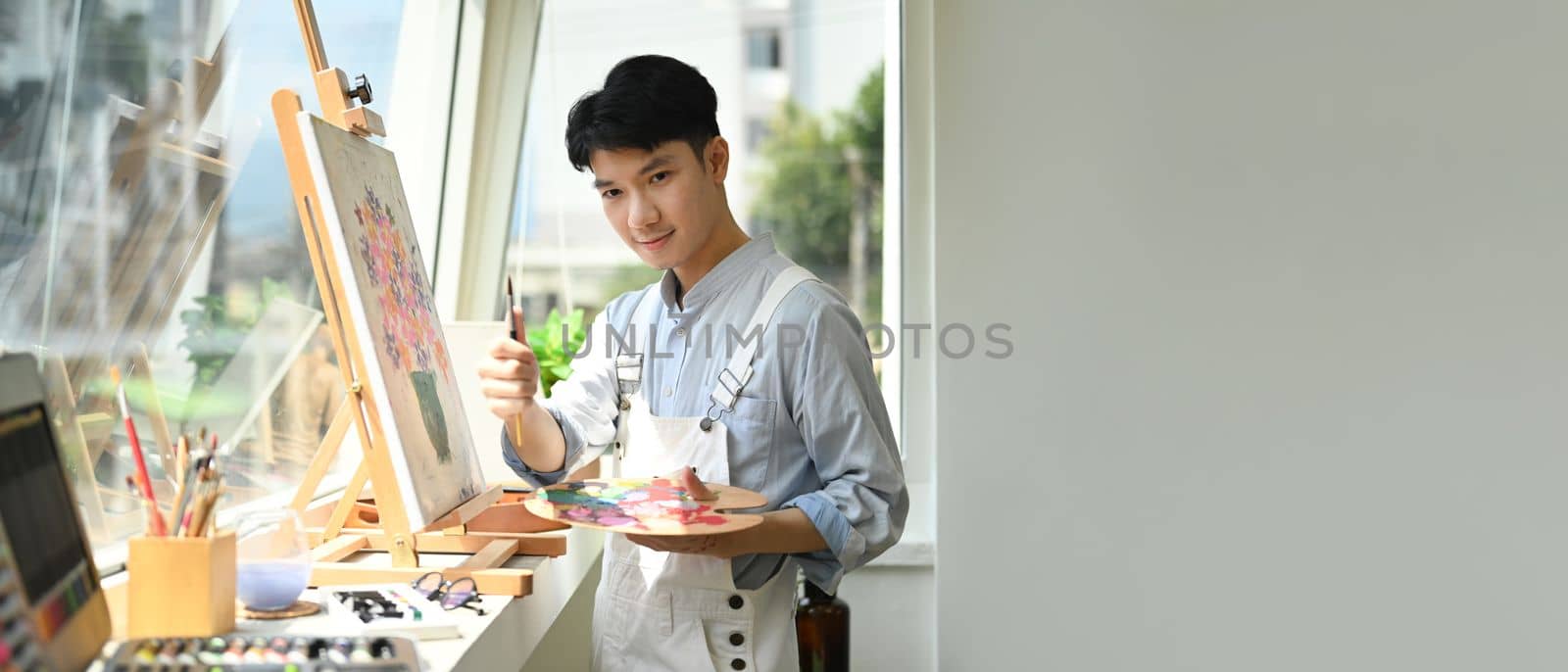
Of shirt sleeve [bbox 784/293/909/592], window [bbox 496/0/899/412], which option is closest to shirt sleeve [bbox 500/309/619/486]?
shirt sleeve [bbox 784/293/909/592]

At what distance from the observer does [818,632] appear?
245cm

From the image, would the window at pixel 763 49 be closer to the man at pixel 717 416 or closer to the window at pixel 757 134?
the window at pixel 757 134

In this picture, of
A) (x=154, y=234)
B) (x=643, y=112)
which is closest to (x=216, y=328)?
(x=154, y=234)

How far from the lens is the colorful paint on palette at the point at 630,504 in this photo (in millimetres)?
1261

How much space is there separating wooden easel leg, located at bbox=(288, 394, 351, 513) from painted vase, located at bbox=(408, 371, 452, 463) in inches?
3.2

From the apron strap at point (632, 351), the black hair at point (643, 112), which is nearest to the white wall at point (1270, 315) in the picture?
the apron strap at point (632, 351)

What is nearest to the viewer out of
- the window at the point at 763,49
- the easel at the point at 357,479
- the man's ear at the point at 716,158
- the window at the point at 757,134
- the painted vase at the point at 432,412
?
the easel at the point at 357,479

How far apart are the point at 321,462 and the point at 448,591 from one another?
323mm

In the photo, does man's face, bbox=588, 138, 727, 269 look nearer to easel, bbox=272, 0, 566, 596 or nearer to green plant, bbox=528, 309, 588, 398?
easel, bbox=272, 0, 566, 596

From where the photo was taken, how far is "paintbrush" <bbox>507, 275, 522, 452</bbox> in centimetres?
136

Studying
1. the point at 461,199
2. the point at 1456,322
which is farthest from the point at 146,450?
the point at 1456,322

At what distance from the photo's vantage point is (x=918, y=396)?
9.30 feet

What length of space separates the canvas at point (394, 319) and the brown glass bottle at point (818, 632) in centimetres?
94

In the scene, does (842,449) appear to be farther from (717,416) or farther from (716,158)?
(716,158)
